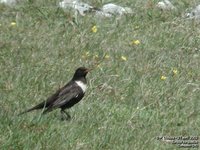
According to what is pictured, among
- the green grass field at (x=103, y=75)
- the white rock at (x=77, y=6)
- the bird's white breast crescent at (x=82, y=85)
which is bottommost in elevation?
the green grass field at (x=103, y=75)

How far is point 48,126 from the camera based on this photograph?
7707 mm

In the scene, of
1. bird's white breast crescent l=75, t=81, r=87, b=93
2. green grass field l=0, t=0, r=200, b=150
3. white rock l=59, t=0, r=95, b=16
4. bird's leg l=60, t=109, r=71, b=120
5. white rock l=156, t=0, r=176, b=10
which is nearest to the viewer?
green grass field l=0, t=0, r=200, b=150

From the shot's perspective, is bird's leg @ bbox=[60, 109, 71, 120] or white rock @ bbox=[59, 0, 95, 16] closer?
bird's leg @ bbox=[60, 109, 71, 120]

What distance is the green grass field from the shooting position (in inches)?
306

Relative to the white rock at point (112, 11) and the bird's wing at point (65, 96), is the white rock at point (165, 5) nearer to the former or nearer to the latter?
the white rock at point (112, 11)

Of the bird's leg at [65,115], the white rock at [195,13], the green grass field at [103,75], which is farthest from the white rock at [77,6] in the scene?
the bird's leg at [65,115]

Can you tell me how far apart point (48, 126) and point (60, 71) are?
3166mm

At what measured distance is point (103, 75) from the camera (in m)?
11.0

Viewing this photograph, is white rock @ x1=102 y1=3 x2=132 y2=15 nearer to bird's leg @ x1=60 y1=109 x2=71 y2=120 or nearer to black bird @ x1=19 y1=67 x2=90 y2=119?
black bird @ x1=19 y1=67 x2=90 y2=119

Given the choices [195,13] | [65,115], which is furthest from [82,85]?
[195,13]

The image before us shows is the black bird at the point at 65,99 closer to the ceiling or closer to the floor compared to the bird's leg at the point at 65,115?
closer to the ceiling

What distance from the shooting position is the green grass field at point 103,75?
777cm

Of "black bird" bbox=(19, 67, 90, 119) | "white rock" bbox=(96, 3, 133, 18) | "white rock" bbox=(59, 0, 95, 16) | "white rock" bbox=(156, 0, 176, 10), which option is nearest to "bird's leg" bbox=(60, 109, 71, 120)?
"black bird" bbox=(19, 67, 90, 119)

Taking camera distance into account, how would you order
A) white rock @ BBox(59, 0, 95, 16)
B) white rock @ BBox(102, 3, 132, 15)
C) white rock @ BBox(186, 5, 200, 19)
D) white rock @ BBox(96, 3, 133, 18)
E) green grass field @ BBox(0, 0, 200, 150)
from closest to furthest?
1. green grass field @ BBox(0, 0, 200, 150)
2. white rock @ BBox(59, 0, 95, 16)
3. white rock @ BBox(96, 3, 133, 18)
4. white rock @ BBox(102, 3, 132, 15)
5. white rock @ BBox(186, 5, 200, 19)
